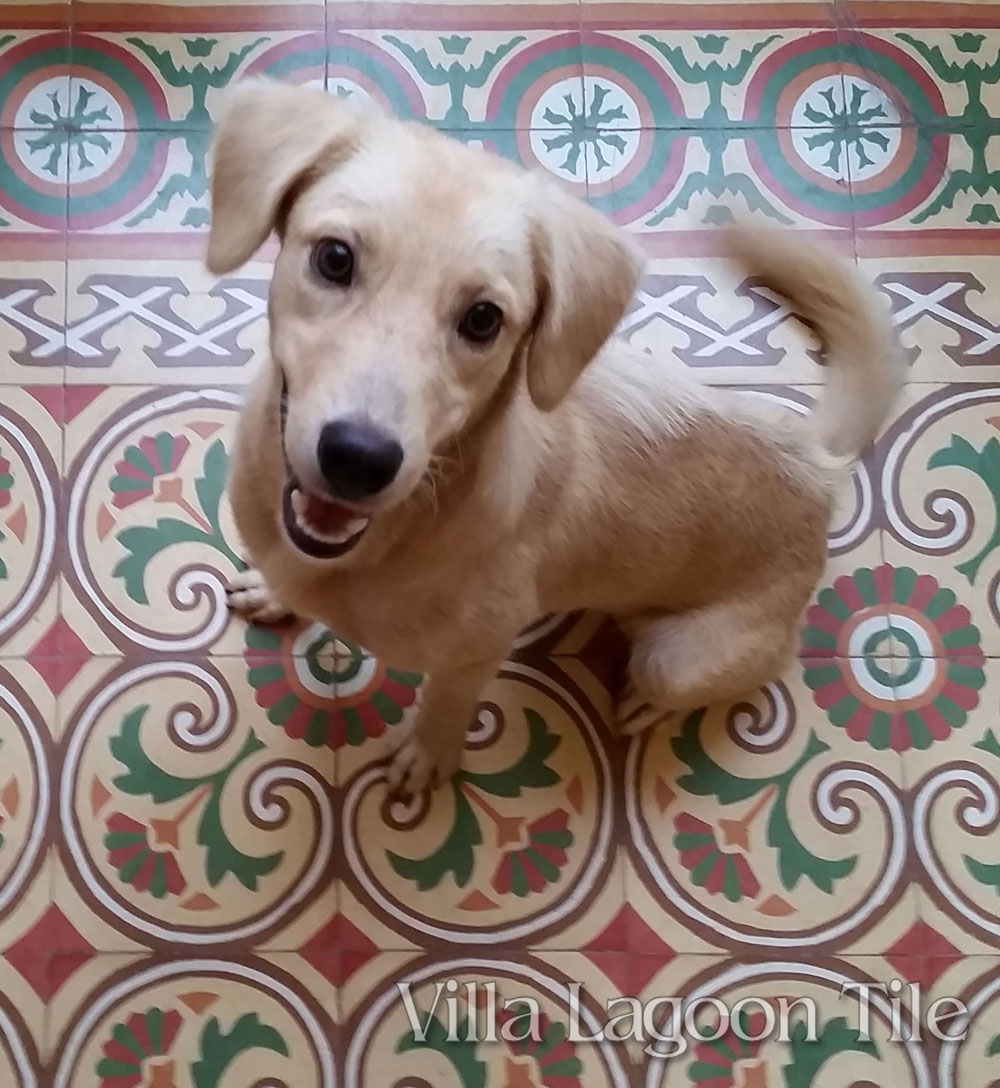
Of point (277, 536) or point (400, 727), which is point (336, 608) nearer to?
point (277, 536)

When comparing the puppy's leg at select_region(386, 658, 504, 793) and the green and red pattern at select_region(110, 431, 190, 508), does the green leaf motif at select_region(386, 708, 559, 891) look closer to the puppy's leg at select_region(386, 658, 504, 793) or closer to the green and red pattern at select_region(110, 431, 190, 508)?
the puppy's leg at select_region(386, 658, 504, 793)

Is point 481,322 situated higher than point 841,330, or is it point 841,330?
point 481,322

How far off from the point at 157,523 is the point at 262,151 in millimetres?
898

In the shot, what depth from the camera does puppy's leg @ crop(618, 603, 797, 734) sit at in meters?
1.82

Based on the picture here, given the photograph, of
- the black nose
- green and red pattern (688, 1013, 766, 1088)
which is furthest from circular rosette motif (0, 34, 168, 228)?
green and red pattern (688, 1013, 766, 1088)

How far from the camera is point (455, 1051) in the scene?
1.84 metres

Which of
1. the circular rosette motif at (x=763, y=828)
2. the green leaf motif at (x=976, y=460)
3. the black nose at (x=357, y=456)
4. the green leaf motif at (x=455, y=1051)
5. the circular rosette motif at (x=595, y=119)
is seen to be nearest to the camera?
the black nose at (x=357, y=456)

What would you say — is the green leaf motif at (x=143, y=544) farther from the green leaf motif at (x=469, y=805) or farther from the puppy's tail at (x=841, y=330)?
the puppy's tail at (x=841, y=330)

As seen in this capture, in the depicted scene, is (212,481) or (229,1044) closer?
(229,1044)

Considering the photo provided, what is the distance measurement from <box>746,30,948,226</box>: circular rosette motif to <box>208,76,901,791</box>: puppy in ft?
1.28

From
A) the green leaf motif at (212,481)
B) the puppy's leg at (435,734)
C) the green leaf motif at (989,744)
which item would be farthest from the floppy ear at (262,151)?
the green leaf motif at (989,744)

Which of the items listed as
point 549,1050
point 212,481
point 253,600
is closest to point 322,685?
point 253,600

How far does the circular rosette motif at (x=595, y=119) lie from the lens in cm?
228

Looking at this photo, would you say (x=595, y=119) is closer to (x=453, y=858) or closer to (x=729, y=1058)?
(x=453, y=858)
